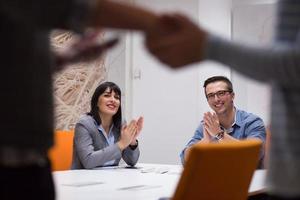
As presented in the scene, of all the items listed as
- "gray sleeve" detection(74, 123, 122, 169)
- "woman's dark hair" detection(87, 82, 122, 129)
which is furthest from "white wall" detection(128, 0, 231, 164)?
"gray sleeve" detection(74, 123, 122, 169)

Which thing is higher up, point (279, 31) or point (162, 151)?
point (279, 31)

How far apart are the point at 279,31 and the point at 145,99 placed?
462 centimetres

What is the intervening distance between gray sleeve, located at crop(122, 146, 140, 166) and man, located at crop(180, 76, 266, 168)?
0.35 metres

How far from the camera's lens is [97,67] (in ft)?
17.2

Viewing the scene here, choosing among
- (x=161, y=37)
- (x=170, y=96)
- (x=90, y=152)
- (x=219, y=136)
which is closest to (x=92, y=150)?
(x=90, y=152)

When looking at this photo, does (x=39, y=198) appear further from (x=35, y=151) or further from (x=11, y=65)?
(x=11, y=65)

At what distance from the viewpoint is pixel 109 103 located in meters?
3.89

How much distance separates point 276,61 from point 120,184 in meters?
1.66

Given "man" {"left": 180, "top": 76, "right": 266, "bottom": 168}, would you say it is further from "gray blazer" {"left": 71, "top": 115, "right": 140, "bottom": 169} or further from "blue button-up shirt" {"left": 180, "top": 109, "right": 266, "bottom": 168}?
"gray blazer" {"left": 71, "top": 115, "right": 140, "bottom": 169}

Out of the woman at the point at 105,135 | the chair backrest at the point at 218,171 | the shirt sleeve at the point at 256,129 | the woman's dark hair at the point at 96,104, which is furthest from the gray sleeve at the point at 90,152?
the chair backrest at the point at 218,171

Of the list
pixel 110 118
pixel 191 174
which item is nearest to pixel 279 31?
pixel 191 174

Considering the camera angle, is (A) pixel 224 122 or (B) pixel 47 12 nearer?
(B) pixel 47 12

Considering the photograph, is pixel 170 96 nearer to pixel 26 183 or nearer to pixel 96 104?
pixel 96 104

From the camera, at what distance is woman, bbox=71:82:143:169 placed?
3416 millimetres
